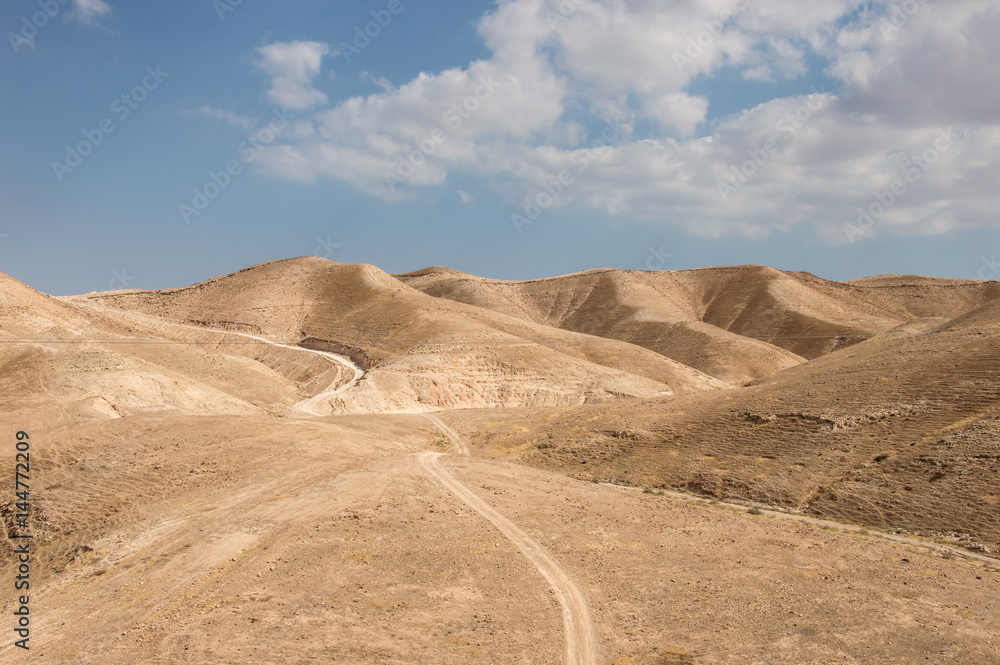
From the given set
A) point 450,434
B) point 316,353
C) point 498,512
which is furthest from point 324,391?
point 498,512

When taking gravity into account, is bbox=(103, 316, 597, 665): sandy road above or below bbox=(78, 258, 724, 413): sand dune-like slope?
below

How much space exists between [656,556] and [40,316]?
45.9 m

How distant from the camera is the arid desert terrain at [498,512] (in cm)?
1201

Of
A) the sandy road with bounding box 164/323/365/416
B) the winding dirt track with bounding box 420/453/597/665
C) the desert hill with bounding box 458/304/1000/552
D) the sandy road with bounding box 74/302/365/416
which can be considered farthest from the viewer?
the sandy road with bounding box 74/302/365/416

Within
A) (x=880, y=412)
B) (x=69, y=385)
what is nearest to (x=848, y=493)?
(x=880, y=412)

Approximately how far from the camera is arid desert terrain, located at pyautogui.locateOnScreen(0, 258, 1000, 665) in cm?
1201

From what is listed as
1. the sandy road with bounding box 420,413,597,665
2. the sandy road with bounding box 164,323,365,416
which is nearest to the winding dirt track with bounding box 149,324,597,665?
the sandy road with bounding box 420,413,597,665

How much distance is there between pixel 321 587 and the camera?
547 inches

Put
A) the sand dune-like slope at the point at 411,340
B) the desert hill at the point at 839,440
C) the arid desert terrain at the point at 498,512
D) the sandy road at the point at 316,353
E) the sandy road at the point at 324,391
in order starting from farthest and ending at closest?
the sand dune-like slope at the point at 411,340 < the sandy road at the point at 316,353 < the sandy road at the point at 324,391 < the desert hill at the point at 839,440 < the arid desert terrain at the point at 498,512

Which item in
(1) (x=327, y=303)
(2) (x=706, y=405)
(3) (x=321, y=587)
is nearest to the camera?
(3) (x=321, y=587)

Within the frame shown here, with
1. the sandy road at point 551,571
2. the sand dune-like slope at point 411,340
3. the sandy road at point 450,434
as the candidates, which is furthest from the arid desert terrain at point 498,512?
the sand dune-like slope at point 411,340

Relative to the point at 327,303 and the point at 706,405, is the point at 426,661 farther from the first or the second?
the point at 327,303

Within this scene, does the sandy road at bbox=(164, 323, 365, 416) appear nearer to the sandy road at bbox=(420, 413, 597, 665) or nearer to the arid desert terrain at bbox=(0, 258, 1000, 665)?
the arid desert terrain at bbox=(0, 258, 1000, 665)

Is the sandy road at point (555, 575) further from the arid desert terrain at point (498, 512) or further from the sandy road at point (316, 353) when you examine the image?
the sandy road at point (316, 353)
